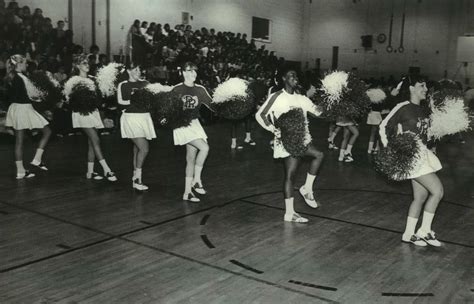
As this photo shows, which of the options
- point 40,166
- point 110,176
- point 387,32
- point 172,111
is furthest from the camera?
point 387,32

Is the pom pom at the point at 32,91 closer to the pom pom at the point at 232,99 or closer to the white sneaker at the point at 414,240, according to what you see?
the pom pom at the point at 232,99

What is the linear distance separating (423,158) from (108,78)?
14.7 ft

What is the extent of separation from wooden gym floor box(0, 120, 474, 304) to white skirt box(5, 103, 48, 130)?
32.5 inches

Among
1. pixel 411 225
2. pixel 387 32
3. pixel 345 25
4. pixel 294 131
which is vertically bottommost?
pixel 411 225

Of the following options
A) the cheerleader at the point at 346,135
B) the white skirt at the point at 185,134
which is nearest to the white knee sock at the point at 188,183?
the white skirt at the point at 185,134

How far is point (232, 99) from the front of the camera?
6117 mm

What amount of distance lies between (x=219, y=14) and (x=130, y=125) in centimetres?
1821

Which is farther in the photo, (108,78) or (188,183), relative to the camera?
(108,78)

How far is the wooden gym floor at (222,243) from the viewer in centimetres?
385

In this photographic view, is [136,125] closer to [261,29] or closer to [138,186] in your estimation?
[138,186]

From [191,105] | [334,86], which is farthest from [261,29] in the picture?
[334,86]

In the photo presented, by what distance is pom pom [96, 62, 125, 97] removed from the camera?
7.24m

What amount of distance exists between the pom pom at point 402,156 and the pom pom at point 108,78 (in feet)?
13.4

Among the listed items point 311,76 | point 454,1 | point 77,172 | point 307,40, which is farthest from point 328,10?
point 77,172
